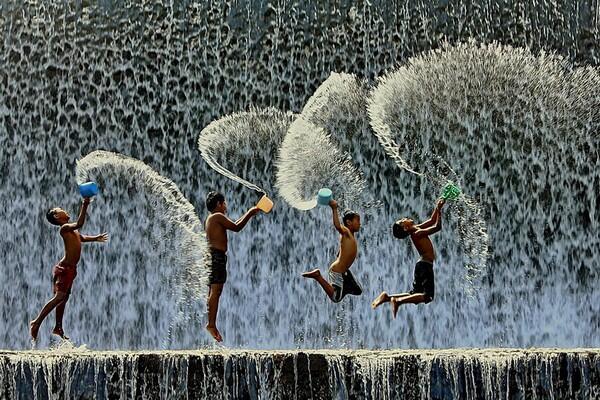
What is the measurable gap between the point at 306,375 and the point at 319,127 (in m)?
4.22

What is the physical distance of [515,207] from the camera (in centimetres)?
1199

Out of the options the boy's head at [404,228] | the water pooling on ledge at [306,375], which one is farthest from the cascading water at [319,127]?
the water pooling on ledge at [306,375]

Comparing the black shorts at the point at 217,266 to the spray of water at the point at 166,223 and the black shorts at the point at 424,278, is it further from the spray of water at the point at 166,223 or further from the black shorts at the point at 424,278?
the spray of water at the point at 166,223

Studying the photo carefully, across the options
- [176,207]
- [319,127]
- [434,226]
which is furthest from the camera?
[176,207]

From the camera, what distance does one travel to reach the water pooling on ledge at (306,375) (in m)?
7.82

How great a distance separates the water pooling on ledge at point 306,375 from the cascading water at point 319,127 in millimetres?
3561

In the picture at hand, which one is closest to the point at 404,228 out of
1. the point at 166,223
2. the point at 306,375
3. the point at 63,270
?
the point at 306,375

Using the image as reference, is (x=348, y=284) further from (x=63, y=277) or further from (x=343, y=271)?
(x=63, y=277)

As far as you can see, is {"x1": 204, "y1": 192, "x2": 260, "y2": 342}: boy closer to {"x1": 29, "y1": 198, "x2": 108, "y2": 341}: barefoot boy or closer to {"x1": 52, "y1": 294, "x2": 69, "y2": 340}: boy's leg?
{"x1": 29, "y1": 198, "x2": 108, "y2": 341}: barefoot boy

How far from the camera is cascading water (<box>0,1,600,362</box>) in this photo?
11672 millimetres

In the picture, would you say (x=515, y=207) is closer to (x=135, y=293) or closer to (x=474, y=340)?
(x=474, y=340)

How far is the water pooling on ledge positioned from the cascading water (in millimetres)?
3561

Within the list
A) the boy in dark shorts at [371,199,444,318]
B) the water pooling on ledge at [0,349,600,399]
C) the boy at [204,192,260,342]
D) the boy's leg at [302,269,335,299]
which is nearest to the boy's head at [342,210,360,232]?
the boy in dark shorts at [371,199,444,318]

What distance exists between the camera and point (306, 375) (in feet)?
25.8
